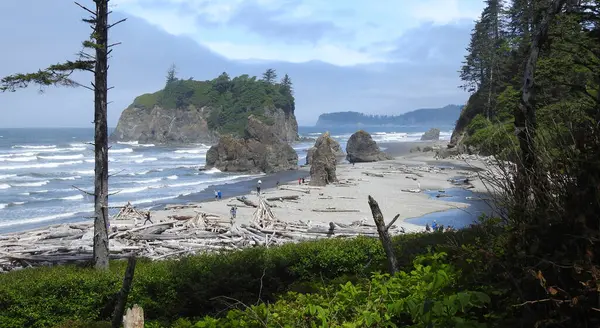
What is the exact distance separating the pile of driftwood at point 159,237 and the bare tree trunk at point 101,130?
6.64 ft

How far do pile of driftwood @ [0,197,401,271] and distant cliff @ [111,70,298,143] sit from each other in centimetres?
10821

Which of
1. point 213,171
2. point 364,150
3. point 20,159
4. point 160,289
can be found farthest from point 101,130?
point 20,159

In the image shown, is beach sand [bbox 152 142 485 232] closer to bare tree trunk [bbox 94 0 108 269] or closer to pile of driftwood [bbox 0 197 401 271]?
pile of driftwood [bbox 0 197 401 271]

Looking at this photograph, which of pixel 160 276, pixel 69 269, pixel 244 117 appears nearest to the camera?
pixel 160 276

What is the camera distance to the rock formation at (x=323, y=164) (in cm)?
4491

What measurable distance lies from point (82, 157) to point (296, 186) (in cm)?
5419

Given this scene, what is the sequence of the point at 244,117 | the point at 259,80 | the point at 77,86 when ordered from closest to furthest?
the point at 77,86 → the point at 244,117 → the point at 259,80

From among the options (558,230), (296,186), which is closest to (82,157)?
(296,186)

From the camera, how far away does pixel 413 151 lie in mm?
98062

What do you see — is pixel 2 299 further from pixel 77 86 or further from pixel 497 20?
pixel 497 20

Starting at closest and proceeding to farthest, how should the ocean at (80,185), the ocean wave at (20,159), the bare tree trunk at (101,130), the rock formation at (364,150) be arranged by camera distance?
the bare tree trunk at (101,130) → the ocean at (80,185) → the ocean wave at (20,159) → the rock formation at (364,150)

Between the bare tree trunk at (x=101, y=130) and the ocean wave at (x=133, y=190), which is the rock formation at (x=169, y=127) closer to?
the ocean wave at (x=133, y=190)

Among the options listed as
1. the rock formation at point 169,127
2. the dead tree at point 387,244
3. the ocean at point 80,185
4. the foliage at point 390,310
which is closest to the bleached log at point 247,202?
the ocean at point 80,185

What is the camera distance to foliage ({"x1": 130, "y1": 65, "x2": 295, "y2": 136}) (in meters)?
139
